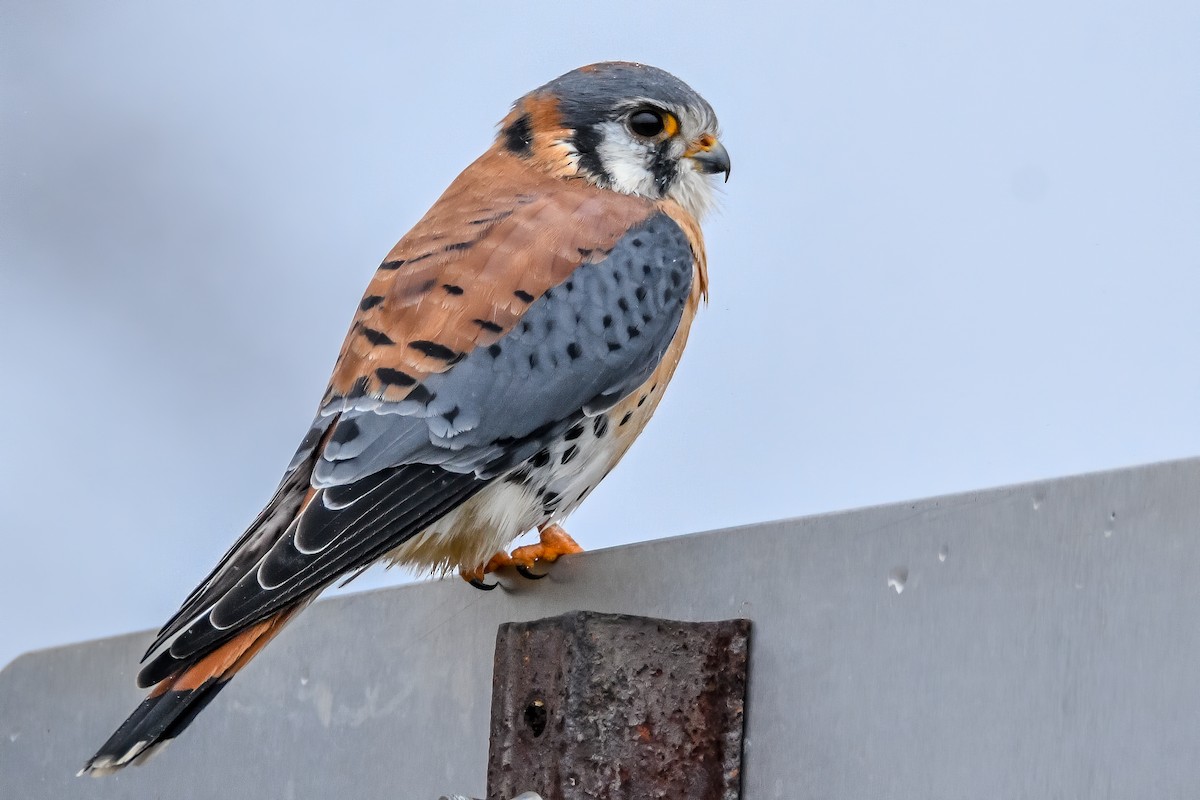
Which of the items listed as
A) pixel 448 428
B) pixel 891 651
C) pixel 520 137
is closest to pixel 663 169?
pixel 520 137

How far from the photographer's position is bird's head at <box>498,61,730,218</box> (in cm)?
277

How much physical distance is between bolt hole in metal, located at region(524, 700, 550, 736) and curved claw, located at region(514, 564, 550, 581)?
394 millimetres

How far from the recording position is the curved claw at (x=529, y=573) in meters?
1.92

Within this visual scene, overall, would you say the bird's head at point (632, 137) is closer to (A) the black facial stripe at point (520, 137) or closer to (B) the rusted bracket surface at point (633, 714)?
(A) the black facial stripe at point (520, 137)

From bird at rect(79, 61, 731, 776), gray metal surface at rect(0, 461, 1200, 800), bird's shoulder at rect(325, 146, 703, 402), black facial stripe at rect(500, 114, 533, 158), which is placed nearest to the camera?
gray metal surface at rect(0, 461, 1200, 800)

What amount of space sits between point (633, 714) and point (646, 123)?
5.22 ft

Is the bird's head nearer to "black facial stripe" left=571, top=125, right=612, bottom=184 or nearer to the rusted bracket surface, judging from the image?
"black facial stripe" left=571, top=125, right=612, bottom=184

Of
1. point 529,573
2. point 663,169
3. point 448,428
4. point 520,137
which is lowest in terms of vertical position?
point 529,573

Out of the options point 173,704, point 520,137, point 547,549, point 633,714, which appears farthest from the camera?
point 520,137

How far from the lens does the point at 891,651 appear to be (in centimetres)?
130

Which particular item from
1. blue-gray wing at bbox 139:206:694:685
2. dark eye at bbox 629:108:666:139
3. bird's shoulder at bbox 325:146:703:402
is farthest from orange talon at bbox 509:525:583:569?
dark eye at bbox 629:108:666:139

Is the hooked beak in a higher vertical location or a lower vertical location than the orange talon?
higher

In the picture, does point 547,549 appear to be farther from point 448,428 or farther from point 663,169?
point 663,169

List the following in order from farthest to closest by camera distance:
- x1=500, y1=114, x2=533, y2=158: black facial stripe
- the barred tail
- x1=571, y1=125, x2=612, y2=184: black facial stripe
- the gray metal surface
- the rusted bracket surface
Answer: x1=500, y1=114, x2=533, y2=158: black facial stripe → x1=571, y1=125, x2=612, y2=184: black facial stripe → the barred tail → the rusted bracket surface → the gray metal surface
